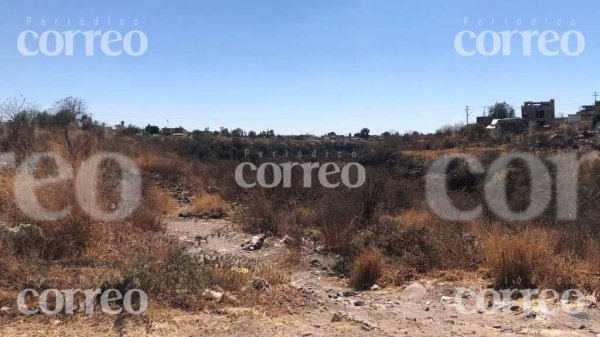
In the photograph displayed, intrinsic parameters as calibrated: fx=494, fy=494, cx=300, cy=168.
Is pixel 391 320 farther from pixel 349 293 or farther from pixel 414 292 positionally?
pixel 349 293

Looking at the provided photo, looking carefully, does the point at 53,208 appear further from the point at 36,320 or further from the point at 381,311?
the point at 381,311

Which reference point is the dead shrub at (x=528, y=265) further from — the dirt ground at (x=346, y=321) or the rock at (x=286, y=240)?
the rock at (x=286, y=240)

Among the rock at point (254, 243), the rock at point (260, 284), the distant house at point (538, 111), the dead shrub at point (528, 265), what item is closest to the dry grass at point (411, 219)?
the rock at point (254, 243)

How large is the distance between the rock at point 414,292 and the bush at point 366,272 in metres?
0.72

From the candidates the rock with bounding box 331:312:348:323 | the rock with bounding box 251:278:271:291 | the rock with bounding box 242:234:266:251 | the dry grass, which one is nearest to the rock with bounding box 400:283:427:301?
the rock with bounding box 331:312:348:323

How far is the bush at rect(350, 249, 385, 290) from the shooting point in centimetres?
699

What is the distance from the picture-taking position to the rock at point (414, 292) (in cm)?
604

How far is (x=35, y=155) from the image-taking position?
7531 mm

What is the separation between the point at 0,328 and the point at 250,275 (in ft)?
8.74

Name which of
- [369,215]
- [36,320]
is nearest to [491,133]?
[369,215]

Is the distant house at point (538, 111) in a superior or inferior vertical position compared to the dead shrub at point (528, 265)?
superior

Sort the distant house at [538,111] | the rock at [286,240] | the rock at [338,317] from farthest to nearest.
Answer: the distant house at [538,111], the rock at [286,240], the rock at [338,317]

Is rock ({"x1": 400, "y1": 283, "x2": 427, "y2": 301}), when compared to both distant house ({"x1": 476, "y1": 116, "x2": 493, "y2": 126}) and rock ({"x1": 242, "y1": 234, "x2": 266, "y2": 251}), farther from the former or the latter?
distant house ({"x1": 476, "y1": 116, "x2": 493, "y2": 126})

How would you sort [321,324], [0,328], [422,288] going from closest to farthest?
[0,328]
[321,324]
[422,288]
